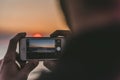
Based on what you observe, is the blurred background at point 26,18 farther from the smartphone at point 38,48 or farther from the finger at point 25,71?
the finger at point 25,71

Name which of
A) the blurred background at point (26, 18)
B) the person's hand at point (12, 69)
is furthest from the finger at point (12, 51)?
the blurred background at point (26, 18)

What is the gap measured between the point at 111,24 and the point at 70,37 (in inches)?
1.4

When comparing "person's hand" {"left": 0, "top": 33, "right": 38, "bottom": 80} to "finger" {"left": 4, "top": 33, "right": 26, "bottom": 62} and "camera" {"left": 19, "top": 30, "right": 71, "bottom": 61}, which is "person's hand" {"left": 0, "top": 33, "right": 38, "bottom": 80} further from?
"camera" {"left": 19, "top": 30, "right": 71, "bottom": 61}

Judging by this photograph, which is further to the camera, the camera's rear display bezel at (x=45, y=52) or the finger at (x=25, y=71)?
the camera's rear display bezel at (x=45, y=52)

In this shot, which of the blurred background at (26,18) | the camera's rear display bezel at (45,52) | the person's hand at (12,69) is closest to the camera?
the person's hand at (12,69)

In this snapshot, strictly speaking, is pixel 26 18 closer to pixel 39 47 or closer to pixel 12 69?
pixel 39 47

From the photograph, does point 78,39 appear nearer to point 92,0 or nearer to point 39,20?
point 92,0

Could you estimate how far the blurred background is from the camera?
1430mm

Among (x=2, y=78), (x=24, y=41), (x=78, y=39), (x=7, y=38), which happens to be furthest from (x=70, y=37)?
(x=7, y=38)

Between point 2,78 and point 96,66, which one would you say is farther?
point 2,78

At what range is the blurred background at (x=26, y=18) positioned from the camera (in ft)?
4.69

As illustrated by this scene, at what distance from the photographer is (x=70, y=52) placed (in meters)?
0.28

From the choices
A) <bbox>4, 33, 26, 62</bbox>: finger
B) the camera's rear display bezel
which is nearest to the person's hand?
<bbox>4, 33, 26, 62</bbox>: finger

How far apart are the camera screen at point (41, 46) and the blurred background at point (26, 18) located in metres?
0.22
